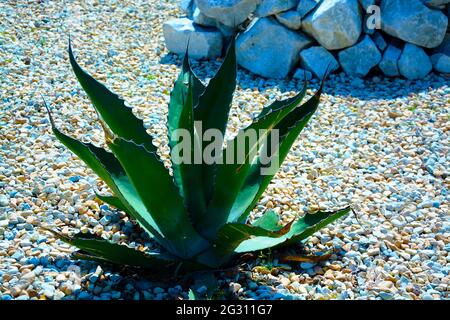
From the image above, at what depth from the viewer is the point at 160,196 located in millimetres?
2428

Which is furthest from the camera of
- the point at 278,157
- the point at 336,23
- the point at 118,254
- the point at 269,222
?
the point at 336,23

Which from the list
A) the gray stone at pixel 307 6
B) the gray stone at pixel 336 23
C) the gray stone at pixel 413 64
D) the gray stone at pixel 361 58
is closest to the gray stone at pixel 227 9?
the gray stone at pixel 307 6

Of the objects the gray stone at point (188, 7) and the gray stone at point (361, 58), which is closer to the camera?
the gray stone at point (361, 58)

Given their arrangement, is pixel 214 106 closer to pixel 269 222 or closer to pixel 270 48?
pixel 269 222

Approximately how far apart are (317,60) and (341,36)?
0.84 feet

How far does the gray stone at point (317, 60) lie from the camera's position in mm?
4898

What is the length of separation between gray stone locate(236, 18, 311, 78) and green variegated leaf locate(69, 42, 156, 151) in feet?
8.06

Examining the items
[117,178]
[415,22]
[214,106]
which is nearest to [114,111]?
[117,178]

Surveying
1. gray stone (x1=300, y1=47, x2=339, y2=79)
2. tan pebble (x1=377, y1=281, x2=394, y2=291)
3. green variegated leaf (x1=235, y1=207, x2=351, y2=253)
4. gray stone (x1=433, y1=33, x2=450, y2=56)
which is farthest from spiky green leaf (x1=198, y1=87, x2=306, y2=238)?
gray stone (x1=433, y1=33, x2=450, y2=56)

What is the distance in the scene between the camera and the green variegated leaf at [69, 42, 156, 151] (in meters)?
2.55

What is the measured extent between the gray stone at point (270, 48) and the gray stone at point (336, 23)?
6.5 inches

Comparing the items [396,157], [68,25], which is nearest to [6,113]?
[68,25]

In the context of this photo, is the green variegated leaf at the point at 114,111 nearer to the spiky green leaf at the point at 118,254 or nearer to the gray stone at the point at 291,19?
the spiky green leaf at the point at 118,254
